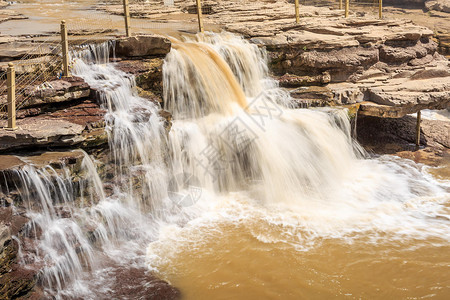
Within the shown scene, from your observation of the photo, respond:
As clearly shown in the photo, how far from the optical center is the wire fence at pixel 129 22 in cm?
795

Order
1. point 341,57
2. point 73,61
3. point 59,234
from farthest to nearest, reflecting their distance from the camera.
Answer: point 341,57
point 73,61
point 59,234

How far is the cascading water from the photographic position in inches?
235

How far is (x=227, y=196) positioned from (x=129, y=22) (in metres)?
4.84

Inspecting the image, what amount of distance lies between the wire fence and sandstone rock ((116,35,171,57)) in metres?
0.52

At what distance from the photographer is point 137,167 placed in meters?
7.60

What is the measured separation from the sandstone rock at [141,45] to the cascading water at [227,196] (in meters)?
0.34

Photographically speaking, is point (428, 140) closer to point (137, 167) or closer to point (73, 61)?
point (137, 167)

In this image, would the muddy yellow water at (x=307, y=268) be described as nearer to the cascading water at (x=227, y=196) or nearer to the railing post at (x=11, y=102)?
the cascading water at (x=227, y=196)

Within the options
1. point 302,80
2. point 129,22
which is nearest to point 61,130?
point 129,22

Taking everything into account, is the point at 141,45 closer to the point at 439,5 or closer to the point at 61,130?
the point at 61,130

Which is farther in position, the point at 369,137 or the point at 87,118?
the point at 369,137

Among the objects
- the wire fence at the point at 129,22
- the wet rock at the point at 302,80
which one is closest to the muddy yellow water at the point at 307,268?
the wire fence at the point at 129,22

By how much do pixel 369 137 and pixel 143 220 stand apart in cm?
721

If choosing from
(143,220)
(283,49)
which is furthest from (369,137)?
(143,220)
